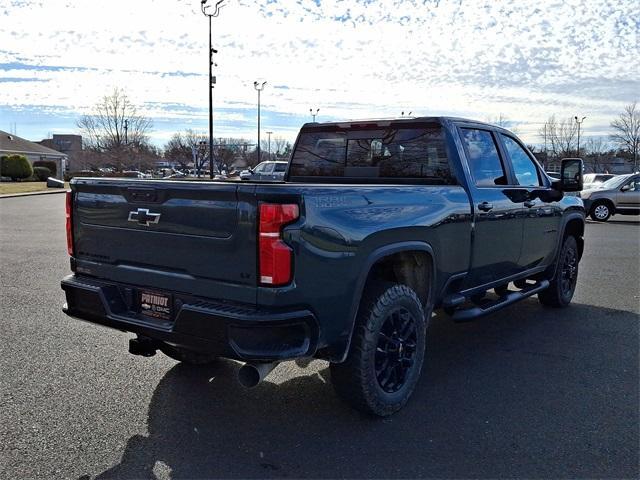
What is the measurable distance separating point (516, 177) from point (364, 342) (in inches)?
112

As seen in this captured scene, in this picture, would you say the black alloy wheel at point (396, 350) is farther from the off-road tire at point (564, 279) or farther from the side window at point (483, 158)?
the off-road tire at point (564, 279)

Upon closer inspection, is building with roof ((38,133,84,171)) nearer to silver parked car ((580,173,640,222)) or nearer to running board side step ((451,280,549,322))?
silver parked car ((580,173,640,222))

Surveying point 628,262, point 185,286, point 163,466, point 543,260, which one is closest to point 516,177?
point 543,260

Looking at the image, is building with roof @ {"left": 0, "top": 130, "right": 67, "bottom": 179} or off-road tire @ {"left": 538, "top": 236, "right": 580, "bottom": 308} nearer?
off-road tire @ {"left": 538, "top": 236, "right": 580, "bottom": 308}

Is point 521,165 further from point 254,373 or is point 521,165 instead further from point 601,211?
point 601,211

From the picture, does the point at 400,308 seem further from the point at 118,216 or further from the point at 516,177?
the point at 516,177

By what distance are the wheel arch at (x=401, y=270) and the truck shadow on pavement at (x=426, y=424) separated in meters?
0.59

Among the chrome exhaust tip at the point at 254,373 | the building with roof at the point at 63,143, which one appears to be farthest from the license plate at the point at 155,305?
the building with roof at the point at 63,143

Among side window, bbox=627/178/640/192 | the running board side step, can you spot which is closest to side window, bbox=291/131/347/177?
the running board side step

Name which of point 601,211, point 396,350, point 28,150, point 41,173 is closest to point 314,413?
point 396,350

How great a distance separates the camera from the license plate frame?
137 inches

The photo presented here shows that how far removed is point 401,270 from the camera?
4.23 metres

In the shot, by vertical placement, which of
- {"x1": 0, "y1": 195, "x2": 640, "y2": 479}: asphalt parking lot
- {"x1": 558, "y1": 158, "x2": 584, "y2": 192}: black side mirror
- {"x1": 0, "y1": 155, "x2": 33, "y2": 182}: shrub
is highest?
{"x1": 558, "y1": 158, "x2": 584, "y2": 192}: black side mirror

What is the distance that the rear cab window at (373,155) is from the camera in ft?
15.8
